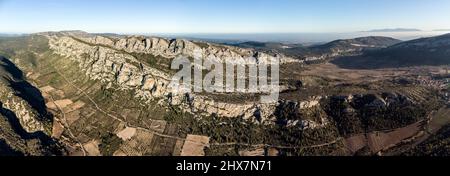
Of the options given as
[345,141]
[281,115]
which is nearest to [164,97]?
[281,115]

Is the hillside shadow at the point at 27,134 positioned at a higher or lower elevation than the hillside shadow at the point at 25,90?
lower

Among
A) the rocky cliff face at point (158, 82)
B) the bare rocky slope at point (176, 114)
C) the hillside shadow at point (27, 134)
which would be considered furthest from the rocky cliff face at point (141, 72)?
the hillside shadow at point (27, 134)

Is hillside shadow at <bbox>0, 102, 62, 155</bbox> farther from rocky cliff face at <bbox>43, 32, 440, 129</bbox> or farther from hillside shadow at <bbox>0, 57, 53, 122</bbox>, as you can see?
rocky cliff face at <bbox>43, 32, 440, 129</bbox>

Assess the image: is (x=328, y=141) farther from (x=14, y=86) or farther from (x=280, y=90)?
(x=14, y=86)

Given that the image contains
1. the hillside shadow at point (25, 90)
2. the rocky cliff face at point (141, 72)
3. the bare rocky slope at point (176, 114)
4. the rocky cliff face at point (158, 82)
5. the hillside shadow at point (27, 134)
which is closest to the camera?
the hillside shadow at point (27, 134)

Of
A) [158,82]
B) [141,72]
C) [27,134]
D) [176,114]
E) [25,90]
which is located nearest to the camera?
[27,134]

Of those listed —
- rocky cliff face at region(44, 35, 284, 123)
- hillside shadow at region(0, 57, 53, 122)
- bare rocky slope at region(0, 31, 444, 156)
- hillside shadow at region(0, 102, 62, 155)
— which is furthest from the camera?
rocky cliff face at region(44, 35, 284, 123)

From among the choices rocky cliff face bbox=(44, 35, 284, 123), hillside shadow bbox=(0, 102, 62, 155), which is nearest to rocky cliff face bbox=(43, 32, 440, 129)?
rocky cliff face bbox=(44, 35, 284, 123)

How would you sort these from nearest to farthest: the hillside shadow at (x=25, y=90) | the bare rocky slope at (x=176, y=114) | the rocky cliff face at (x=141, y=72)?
1. the bare rocky slope at (x=176, y=114)
2. the hillside shadow at (x=25, y=90)
3. the rocky cliff face at (x=141, y=72)

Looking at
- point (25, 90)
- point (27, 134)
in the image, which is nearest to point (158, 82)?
point (27, 134)

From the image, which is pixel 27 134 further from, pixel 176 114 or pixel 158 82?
pixel 158 82

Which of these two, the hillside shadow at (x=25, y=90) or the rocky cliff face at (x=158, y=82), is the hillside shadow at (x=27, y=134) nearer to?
the hillside shadow at (x=25, y=90)
